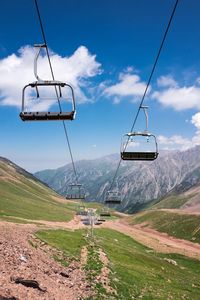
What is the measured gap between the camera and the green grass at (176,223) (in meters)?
126

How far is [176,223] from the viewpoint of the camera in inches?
5640

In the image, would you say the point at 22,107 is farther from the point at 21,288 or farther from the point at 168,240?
the point at 168,240

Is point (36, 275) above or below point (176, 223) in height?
below

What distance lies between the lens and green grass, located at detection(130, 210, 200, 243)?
126m

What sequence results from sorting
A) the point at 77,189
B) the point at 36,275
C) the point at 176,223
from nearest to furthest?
the point at 36,275 → the point at 77,189 → the point at 176,223

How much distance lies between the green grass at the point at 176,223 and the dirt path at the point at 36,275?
86616 mm

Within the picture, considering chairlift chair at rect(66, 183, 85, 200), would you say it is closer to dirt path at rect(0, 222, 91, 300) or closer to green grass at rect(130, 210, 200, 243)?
dirt path at rect(0, 222, 91, 300)

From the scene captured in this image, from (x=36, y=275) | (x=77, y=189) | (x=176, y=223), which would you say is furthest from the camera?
(x=176, y=223)

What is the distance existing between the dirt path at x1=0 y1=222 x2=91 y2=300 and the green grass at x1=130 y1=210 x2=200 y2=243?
284ft

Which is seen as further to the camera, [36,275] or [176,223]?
[176,223]

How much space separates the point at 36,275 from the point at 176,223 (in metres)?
118

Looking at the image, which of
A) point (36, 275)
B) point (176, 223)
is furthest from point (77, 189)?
point (176, 223)

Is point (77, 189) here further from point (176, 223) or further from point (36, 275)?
point (176, 223)

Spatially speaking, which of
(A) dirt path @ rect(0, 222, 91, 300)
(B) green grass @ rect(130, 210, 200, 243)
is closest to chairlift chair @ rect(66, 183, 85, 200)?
(A) dirt path @ rect(0, 222, 91, 300)
